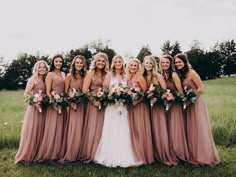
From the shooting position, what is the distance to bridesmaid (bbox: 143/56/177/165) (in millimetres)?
10008

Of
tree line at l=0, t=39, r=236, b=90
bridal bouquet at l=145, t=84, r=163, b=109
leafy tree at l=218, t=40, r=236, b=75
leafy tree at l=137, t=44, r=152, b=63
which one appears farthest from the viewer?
leafy tree at l=137, t=44, r=152, b=63

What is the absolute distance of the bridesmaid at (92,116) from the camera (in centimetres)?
1019

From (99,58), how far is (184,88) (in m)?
2.56

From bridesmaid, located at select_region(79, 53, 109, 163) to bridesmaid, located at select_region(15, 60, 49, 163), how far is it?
1288 millimetres

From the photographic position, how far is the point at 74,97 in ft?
33.3

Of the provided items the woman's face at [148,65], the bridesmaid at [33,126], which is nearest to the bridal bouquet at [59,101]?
the bridesmaid at [33,126]

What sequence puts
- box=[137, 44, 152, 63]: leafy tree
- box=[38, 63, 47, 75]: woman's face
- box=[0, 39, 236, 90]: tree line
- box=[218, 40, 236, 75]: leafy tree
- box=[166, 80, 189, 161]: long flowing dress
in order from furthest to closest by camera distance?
box=[137, 44, 152, 63]: leafy tree < box=[218, 40, 236, 75]: leafy tree < box=[0, 39, 236, 90]: tree line < box=[38, 63, 47, 75]: woman's face < box=[166, 80, 189, 161]: long flowing dress

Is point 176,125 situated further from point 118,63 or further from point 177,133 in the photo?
point 118,63

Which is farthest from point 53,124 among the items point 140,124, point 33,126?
point 140,124

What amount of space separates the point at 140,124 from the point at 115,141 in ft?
2.78

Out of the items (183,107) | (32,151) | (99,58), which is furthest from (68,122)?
(183,107)

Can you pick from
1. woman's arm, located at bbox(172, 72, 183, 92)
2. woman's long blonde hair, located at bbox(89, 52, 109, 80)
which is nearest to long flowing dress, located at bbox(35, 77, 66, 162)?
woman's long blonde hair, located at bbox(89, 52, 109, 80)

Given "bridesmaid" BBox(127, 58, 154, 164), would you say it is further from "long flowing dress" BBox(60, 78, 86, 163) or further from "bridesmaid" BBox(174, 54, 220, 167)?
"long flowing dress" BBox(60, 78, 86, 163)

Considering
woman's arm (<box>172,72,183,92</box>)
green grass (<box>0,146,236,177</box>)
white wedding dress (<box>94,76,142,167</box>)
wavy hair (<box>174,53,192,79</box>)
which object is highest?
wavy hair (<box>174,53,192,79</box>)
